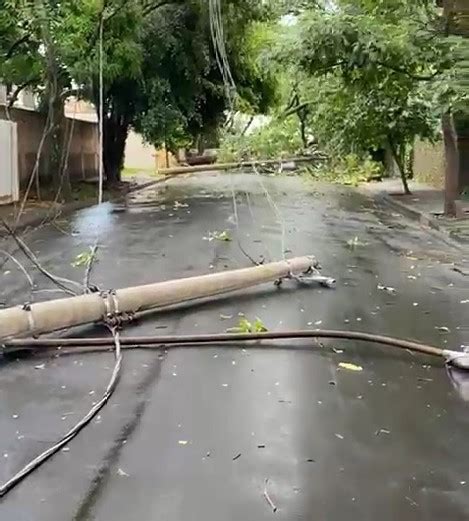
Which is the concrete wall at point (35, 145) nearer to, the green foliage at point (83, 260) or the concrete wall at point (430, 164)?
the green foliage at point (83, 260)

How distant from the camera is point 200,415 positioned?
501 centimetres

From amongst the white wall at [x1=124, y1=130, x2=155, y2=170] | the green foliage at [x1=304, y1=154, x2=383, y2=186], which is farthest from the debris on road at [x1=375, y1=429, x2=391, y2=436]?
the white wall at [x1=124, y1=130, x2=155, y2=170]

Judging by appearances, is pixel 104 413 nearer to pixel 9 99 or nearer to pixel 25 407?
pixel 25 407

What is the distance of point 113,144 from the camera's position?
25.6 m

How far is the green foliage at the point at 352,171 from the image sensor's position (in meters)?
29.9

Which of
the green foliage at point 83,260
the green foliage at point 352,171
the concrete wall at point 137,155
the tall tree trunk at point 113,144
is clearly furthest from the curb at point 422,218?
the concrete wall at point 137,155

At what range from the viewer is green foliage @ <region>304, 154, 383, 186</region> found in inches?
1176

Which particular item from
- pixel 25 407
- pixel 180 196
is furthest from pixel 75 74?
pixel 25 407

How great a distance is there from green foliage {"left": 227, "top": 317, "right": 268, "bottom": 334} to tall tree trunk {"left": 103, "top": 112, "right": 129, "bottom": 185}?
59.5ft

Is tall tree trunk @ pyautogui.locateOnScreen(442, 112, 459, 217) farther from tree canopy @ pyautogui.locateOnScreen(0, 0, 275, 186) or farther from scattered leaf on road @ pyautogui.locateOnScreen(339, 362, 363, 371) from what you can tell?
scattered leaf on road @ pyautogui.locateOnScreen(339, 362, 363, 371)

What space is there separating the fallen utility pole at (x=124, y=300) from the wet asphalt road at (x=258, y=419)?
0.15 metres

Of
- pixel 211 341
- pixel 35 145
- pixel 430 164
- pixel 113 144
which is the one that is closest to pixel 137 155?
pixel 113 144

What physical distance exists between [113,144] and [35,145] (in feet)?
10.5

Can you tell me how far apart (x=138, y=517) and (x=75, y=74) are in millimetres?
15268
